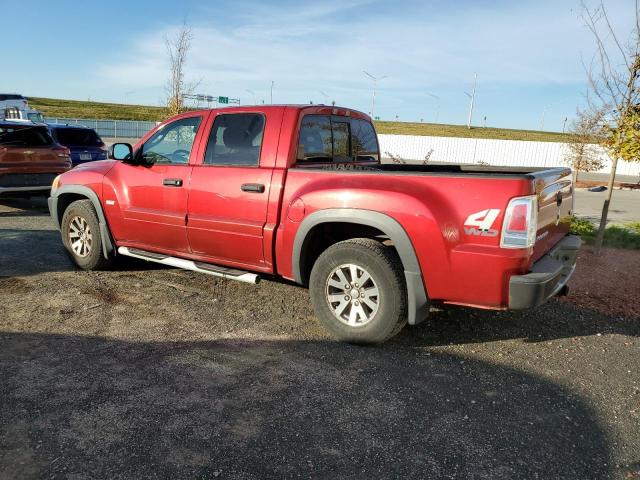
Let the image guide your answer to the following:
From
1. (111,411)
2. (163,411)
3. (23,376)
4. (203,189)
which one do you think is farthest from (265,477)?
(203,189)

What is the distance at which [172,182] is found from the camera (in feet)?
16.0

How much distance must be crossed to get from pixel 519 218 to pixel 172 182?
323 centimetres

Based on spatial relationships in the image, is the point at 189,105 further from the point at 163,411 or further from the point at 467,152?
the point at 467,152

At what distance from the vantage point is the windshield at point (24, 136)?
9062 millimetres

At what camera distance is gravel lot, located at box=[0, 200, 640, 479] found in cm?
254

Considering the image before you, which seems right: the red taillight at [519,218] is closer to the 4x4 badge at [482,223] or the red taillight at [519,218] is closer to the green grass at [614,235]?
the 4x4 badge at [482,223]

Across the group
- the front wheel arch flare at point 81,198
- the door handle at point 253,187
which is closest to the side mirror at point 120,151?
the front wheel arch flare at point 81,198

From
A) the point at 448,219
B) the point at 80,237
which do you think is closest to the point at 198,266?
the point at 80,237

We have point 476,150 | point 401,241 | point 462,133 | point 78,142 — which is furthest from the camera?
point 462,133

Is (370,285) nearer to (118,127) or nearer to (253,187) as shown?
(253,187)

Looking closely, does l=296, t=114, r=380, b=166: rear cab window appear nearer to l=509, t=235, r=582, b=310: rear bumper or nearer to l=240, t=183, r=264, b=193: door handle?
l=240, t=183, r=264, b=193: door handle

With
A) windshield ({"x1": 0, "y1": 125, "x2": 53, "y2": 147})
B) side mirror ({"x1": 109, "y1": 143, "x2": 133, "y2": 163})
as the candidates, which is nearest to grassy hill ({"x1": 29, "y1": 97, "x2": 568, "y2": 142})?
windshield ({"x1": 0, "y1": 125, "x2": 53, "y2": 147})

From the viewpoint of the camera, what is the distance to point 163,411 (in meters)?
2.95

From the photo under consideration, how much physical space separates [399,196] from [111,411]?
2.32 metres
